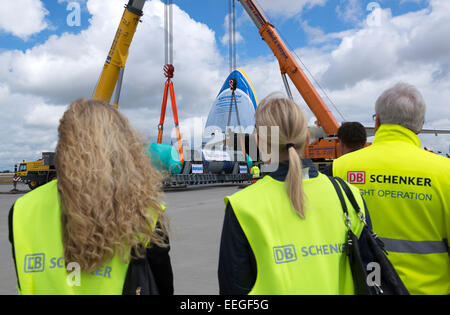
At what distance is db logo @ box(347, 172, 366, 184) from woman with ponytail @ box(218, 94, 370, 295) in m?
0.58

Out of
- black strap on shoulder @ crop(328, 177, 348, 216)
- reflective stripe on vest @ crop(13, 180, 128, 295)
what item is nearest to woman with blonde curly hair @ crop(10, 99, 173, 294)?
reflective stripe on vest @ crop(13, 180, 128, 295)

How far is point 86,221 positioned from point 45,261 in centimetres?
24

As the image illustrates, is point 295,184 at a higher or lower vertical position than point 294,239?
higher

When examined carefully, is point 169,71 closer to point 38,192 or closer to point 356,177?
point 356,177

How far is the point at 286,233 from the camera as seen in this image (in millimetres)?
1480

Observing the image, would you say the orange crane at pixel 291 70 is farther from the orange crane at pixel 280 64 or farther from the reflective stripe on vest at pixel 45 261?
the reflective stripe on vest at pixel 45 261

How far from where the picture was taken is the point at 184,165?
2312cm

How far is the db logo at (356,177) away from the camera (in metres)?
2.15

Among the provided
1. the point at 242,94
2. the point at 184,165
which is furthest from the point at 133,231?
the point at 242,94

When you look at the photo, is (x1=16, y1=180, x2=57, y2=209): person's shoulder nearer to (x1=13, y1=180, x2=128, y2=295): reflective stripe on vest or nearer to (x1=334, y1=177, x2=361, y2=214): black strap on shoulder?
(x1=13, y1=180, x2=128, y2=295): reflective stripe on vest

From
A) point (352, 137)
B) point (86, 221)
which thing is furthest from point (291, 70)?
point (86, 221)

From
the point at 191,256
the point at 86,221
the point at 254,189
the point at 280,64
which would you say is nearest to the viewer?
the point at 86,221
